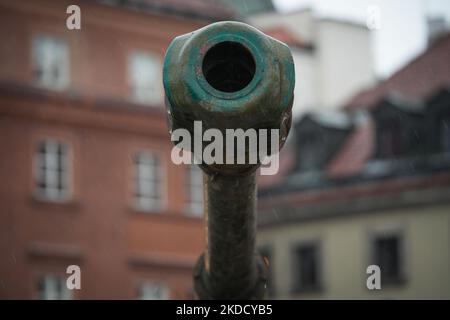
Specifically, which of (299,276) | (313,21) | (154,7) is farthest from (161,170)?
(313,21)

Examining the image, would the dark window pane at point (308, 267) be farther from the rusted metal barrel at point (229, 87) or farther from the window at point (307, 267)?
the rusted metal barrel at point (229, 87)

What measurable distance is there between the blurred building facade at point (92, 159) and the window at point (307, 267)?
4.99 meters

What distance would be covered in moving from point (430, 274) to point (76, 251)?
10360 mm

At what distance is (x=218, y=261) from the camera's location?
17.8 ft

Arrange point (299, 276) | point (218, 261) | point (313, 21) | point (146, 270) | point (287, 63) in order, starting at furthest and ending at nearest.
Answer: point (313, 21), point (299, 276), point (146, 270), point (218, 261), point (287, 63)

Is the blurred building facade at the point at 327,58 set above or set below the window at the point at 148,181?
above

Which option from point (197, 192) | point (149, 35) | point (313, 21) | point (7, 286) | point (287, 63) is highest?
point (313, 21)

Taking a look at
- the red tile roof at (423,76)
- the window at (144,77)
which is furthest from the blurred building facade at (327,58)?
the window at (144,77)

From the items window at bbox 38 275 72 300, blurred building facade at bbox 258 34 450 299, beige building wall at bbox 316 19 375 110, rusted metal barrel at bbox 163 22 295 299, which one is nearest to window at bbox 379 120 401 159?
blurred building facade at bbox 258 34 450 299

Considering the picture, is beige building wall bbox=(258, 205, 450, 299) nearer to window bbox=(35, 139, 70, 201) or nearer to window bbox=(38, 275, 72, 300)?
window bbox=(38, 275, 72, 300)

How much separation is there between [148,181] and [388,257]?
7.89m

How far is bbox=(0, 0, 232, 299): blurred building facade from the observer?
38.9m

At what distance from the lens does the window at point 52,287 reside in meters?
38.8

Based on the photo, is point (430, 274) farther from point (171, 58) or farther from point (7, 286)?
point (171, 58)
